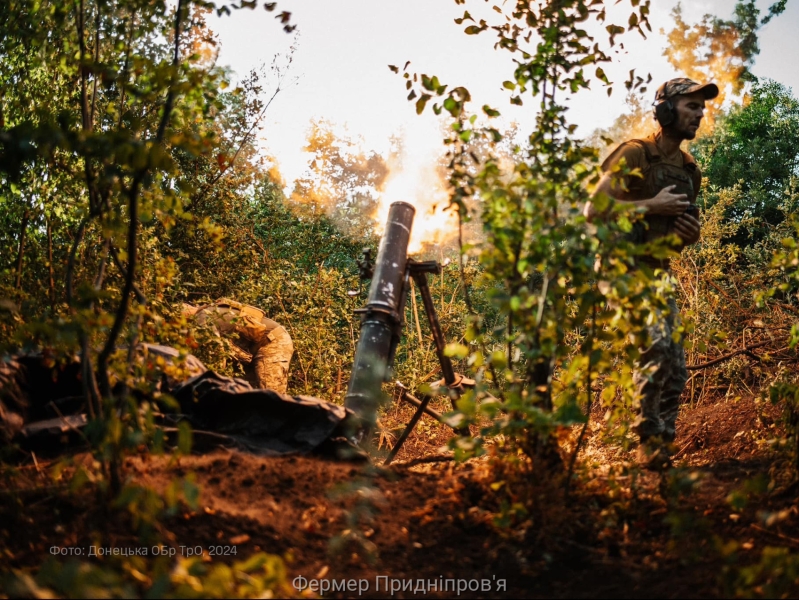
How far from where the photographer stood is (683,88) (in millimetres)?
4875

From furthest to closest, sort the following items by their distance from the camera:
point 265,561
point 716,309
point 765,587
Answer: point 716,309 < point 765,587 < point 265,561

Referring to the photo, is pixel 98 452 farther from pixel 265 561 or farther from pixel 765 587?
pixel 765 587

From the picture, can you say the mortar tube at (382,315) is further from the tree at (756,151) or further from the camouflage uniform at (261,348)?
the tree at (756,151)

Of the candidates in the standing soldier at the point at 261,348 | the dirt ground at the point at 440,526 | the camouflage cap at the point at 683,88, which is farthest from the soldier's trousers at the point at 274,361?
the camouflage cap at the point at 683,88

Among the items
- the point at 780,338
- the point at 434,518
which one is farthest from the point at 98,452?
the point at 780,338

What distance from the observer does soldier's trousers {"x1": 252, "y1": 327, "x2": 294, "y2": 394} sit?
929 centimetres

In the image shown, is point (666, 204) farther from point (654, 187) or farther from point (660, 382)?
point (660, 382)

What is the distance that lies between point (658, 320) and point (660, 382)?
46cm

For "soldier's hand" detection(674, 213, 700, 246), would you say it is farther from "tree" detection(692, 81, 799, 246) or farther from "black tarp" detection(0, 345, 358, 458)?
"tree" detection(692, 81, 799, 246)

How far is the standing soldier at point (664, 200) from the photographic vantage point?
182 inches

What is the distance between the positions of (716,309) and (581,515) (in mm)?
6233

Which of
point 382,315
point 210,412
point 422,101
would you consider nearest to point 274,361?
point 382,315

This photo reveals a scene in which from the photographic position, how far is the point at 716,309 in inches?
334

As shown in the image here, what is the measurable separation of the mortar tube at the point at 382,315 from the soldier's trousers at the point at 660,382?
5.45ft
